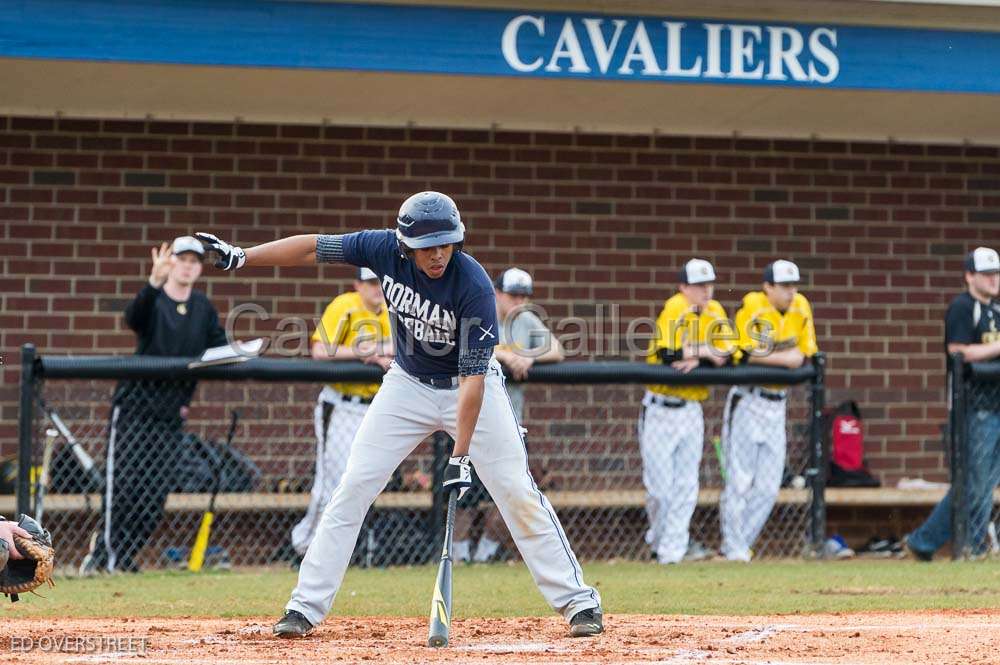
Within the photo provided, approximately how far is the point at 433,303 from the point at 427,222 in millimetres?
380

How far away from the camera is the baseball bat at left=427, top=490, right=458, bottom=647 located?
532 centimetres

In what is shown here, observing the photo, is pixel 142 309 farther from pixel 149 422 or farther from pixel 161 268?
pixel 149 422

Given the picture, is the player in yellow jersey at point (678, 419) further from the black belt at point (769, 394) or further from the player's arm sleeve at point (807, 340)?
the player's arm sleeve at point (807, 340)

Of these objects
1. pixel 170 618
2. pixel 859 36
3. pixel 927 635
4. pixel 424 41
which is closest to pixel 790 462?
pixel 859 36

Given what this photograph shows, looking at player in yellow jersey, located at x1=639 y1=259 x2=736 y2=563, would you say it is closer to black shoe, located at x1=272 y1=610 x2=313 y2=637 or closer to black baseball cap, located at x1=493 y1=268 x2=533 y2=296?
black baseball cap, located at x1=493 y1=268 x2=533 y2=296

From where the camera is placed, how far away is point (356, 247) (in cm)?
565

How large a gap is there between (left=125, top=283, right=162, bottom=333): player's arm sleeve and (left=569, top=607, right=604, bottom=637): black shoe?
13.4ft

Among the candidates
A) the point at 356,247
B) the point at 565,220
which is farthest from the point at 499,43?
the point at 356,247

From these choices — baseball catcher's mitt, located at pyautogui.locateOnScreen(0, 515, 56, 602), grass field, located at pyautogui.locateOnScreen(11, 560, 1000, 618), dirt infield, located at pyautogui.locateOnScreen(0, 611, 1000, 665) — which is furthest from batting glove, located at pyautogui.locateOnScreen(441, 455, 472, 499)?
baseball catcher's mitt, located at pyautogui.locateOnScreen(0, 515, 56, 602)

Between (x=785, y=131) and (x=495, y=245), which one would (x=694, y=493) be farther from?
(x=785, y=131)

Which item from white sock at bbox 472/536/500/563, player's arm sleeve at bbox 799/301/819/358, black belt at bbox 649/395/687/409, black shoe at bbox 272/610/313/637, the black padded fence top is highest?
player's arm sleeve at bbox 799/301/819/358

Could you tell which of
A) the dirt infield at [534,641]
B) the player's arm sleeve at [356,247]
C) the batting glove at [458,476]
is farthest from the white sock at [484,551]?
the player's arm sleeve at [356,247]

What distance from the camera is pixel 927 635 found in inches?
225

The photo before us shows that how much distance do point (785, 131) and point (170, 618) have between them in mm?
6746
